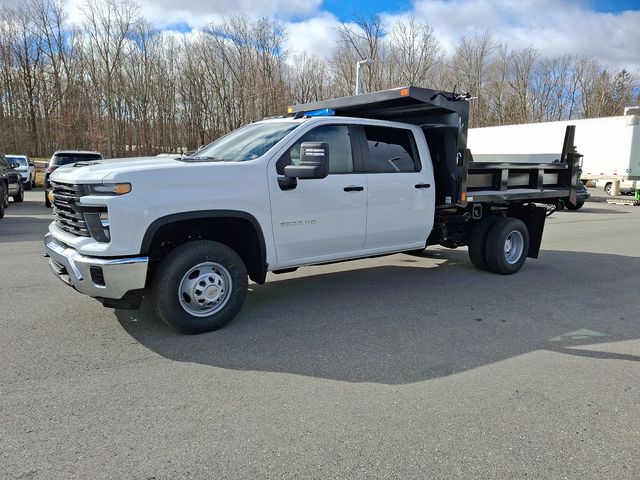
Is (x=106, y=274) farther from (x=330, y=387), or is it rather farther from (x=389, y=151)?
(x=389, y=151)

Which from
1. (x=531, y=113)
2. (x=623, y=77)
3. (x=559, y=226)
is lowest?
(x=559, y=226)

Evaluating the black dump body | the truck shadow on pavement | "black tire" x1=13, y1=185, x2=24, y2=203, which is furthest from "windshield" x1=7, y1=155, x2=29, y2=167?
the truck shadow on pavement

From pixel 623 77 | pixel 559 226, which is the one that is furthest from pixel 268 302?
pixel 623 77

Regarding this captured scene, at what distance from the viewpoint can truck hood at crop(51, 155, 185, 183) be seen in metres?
4.08

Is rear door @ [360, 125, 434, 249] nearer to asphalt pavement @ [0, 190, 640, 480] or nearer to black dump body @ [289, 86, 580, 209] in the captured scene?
black dump body @ [289, 86, 580, 209]

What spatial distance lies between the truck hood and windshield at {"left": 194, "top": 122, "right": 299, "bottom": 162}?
28.2 inches

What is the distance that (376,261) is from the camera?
26.8 feet

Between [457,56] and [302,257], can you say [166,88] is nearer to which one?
[457,56]

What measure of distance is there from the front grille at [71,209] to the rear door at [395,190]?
290 cm

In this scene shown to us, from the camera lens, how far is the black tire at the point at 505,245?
721 cm

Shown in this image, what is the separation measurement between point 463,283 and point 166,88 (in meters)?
42.3

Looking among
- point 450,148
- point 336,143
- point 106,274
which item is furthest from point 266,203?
point 450,148

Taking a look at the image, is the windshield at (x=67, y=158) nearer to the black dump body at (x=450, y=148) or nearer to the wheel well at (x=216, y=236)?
the black dump body at (x=450, y=148)

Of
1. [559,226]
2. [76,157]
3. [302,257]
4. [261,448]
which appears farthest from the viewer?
[76,157]
